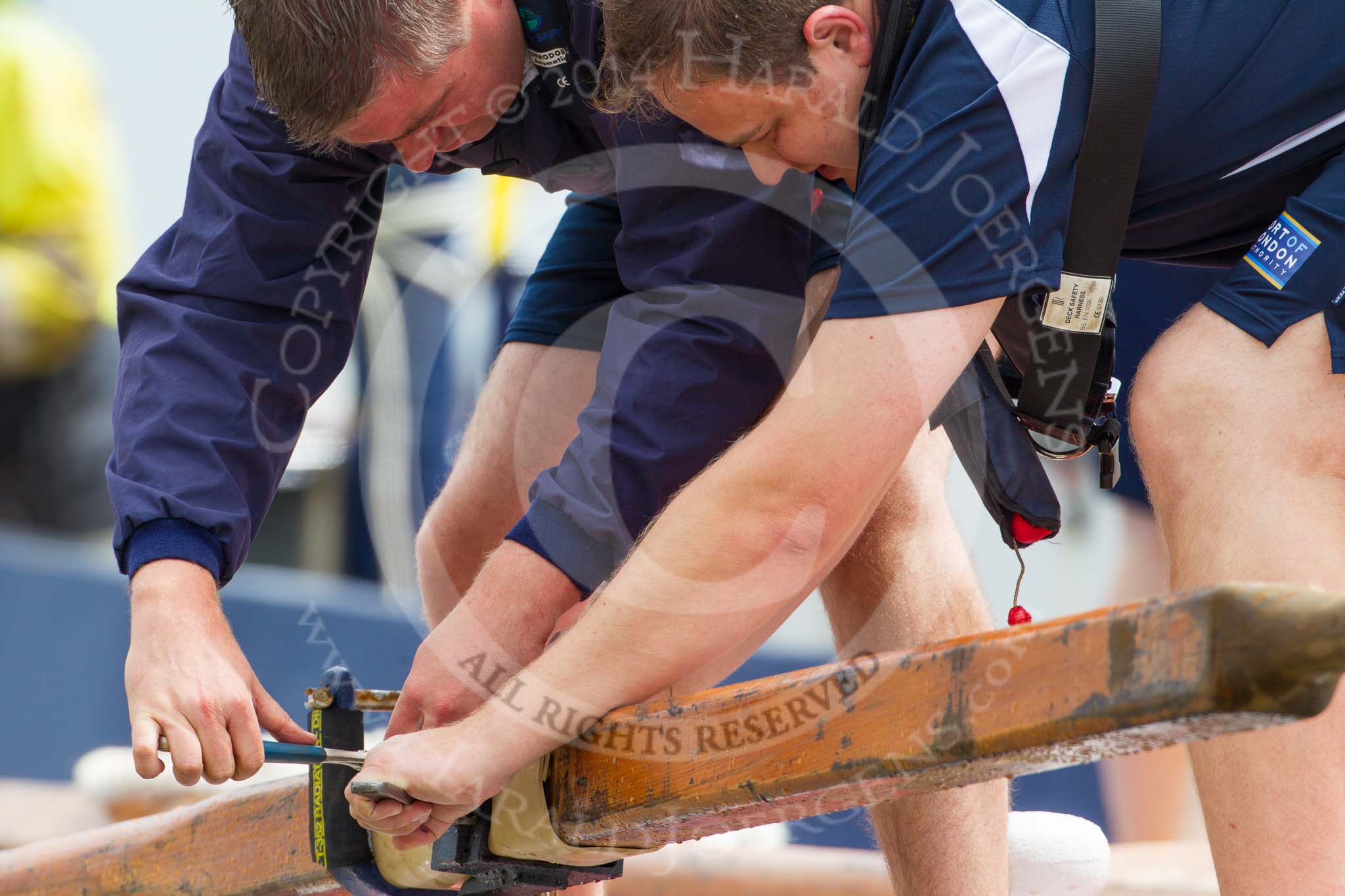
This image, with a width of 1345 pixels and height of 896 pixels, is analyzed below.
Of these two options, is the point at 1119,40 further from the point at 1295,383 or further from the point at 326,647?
the point at 326,647

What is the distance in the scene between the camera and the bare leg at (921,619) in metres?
1.62

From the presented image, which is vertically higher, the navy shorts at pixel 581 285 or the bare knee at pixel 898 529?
the navy shorts at pixel 581 285

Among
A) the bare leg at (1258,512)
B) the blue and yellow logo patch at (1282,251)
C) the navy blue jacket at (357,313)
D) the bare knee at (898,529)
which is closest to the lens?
the bare leg at (1258,512)

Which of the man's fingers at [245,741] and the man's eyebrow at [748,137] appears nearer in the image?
the man's eyebrow at [748,137]

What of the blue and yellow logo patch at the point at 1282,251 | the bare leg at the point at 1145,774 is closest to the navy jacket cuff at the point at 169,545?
the blue and yellow logo patch at the point at 1282,251

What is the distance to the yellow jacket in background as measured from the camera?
383 centimetres

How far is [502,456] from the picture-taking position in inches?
76.1

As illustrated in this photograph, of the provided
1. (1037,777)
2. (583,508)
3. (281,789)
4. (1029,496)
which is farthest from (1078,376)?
(1037,777)

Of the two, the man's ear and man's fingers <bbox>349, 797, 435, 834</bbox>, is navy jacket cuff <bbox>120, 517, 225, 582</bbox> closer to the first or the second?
man's fingers <bbox>349, 797, 435, 834</bbox>

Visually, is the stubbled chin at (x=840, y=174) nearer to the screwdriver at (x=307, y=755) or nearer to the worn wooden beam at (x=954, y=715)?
the worn wooden beam at (x=954, y=715)

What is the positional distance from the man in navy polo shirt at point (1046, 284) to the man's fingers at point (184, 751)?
0.39 metres

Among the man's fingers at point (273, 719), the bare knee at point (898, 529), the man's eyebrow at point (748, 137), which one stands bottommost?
the man's fingers at point (273, 719)

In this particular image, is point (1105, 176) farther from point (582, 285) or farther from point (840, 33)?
point (582, 285)

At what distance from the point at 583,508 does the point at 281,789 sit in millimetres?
479
